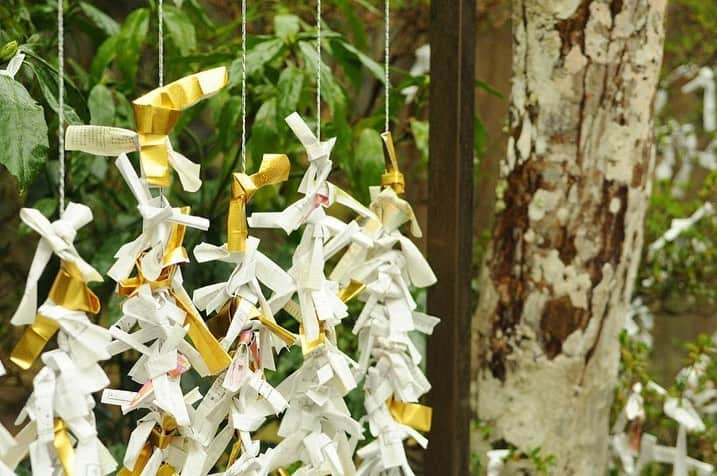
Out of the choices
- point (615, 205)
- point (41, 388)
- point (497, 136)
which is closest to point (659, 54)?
point (615, 205)

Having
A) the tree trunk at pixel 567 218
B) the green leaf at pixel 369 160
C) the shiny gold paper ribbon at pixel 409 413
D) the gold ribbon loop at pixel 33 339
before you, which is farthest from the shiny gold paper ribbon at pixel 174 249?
the tree trunk at pixel 567 218

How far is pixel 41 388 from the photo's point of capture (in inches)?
22.6

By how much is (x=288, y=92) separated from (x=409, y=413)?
15.6 inches

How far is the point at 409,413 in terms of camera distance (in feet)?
2.89

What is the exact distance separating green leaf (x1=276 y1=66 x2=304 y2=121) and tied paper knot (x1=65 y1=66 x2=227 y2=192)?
0.33 metres

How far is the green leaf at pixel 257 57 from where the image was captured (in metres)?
1.01

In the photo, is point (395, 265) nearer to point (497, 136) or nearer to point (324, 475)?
point (324, 475)

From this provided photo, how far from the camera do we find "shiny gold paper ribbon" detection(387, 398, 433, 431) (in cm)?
88

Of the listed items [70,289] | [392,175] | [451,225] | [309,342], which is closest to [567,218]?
[451,225]

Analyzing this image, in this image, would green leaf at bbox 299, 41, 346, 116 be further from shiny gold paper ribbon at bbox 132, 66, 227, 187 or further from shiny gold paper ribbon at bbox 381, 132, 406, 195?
shiny gold paper ribbon at bbox 132, 66, 227, 187

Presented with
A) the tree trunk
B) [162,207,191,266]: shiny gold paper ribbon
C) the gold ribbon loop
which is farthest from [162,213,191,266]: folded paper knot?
the tree trunk

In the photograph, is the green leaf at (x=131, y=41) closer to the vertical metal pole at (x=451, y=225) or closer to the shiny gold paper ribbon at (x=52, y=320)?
the vertical metal pole at (x=451, y=225)

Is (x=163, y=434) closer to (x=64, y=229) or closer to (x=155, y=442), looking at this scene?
(x=155, y=442)

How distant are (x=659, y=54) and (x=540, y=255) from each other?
303 millimetres
